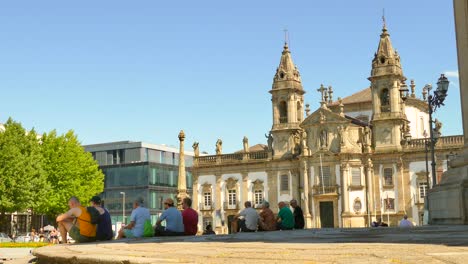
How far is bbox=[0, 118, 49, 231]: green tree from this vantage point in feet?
151

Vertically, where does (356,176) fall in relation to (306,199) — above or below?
above

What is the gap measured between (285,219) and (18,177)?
33997 mm

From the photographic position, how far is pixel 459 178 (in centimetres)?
1208

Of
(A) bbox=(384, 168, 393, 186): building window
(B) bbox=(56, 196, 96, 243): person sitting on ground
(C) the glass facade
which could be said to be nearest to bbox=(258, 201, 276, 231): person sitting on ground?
(B) bbox=(56, 196, 96, 243): person sitting on ground

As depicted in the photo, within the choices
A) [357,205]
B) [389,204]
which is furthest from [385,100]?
[357,205]

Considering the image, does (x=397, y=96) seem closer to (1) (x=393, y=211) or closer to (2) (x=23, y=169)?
(1) (x=393, y=211)

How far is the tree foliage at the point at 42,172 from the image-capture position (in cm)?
4628

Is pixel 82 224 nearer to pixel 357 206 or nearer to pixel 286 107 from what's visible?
pixel 357 206

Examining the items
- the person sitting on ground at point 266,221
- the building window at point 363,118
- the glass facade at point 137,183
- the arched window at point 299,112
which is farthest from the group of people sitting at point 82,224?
the glass facade at point 137,183

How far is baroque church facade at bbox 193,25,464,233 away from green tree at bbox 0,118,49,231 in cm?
2073

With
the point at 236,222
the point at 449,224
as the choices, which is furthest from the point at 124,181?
the point at 449,224

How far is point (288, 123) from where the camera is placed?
62.7 metres

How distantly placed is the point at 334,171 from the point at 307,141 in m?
4.10

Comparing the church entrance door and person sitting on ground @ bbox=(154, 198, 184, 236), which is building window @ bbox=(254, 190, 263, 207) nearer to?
the church entrance door
